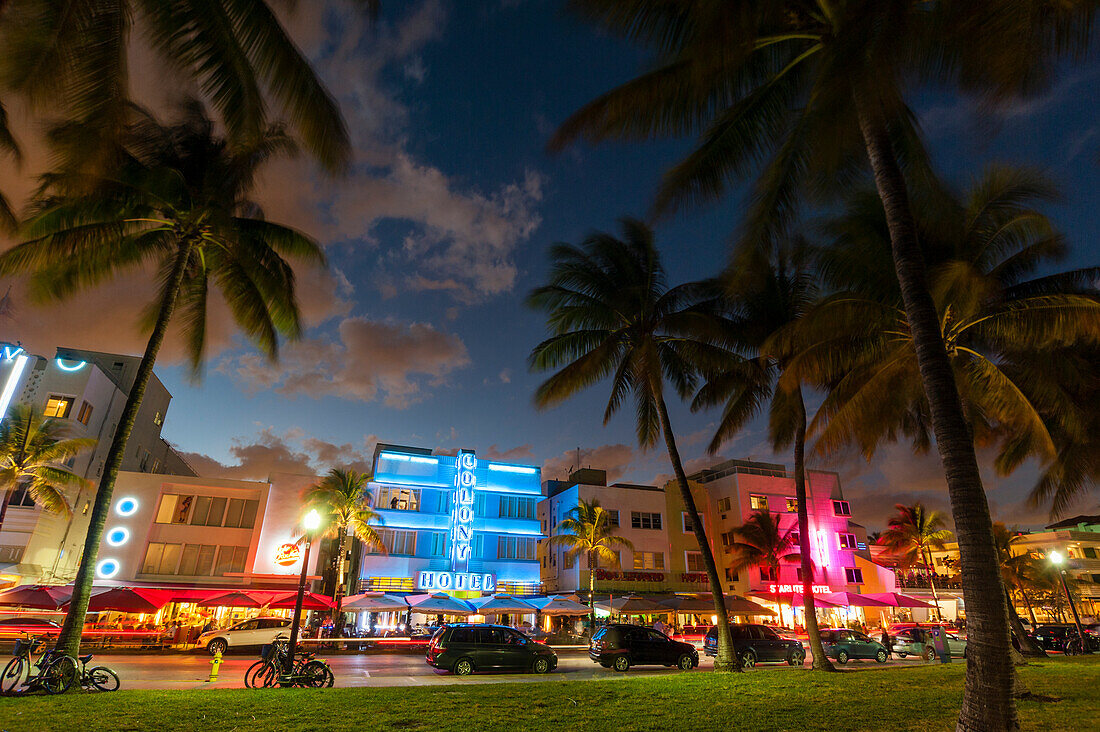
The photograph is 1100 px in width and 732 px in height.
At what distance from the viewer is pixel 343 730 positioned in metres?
7.80

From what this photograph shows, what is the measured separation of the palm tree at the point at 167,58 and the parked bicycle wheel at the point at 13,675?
34.3ft

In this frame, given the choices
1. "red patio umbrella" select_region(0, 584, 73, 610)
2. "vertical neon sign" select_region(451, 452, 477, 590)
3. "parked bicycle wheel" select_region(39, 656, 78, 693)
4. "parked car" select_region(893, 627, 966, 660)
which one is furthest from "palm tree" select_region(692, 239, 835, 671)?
"red patio umbrella" select_region(0, 584, 73, 610)

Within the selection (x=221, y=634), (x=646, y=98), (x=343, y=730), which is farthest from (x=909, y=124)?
(x=221, y=634)

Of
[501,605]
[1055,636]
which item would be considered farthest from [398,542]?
[1055,636]

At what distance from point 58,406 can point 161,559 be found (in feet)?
34.9

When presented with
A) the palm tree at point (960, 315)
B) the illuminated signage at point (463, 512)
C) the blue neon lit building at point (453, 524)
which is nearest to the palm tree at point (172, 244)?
the palm tree at point (960, 315)

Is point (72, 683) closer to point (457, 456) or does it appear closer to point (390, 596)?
Answer: point (390, 596)

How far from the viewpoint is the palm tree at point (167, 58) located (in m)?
6.27

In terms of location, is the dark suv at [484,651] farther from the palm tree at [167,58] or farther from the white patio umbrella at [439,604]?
the palm tree at [167,58]

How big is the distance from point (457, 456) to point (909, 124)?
36.2 metres

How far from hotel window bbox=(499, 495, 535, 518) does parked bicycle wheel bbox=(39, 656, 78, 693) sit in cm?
3276

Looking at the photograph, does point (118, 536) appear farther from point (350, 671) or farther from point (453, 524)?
point (350, 671)

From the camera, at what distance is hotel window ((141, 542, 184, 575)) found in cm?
3288

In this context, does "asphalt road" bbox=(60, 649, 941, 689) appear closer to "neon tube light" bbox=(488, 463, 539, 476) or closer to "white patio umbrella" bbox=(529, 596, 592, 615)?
"white patio umbrella" bbox=(529, 596, 592, 615)
